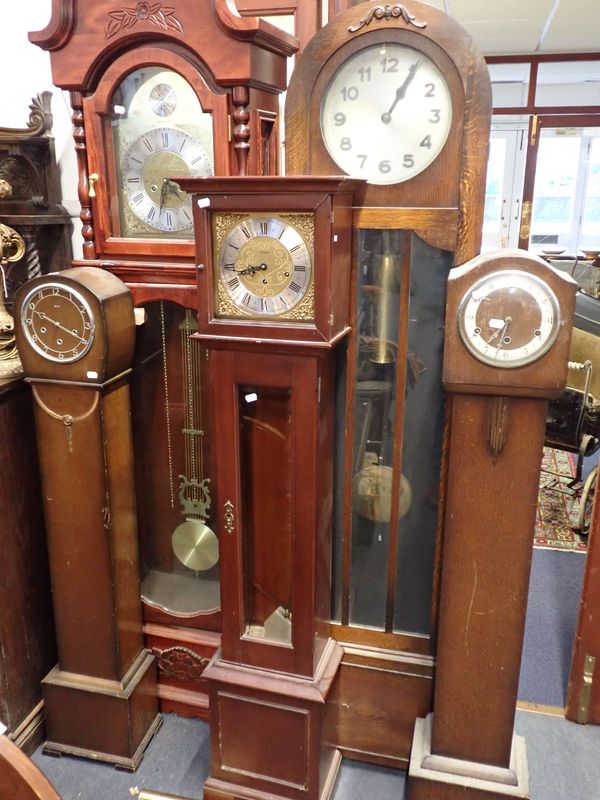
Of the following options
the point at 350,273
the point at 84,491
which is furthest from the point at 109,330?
the point at 350,273

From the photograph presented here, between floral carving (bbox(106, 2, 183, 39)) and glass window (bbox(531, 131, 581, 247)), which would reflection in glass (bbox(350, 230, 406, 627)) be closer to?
floral carving (bbox(106, 2, 183, 39))

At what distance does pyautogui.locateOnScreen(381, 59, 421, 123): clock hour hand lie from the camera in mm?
1556

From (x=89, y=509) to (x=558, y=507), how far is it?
249 cm

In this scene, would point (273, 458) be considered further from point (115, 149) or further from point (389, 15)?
point (389, 15)

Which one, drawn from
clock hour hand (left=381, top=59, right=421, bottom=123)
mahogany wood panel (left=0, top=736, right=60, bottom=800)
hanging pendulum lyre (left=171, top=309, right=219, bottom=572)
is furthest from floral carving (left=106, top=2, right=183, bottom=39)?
mahogany wood panel (left=0, top=736, right=60, bottom=800)

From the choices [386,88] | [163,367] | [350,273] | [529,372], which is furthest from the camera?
[163,367]

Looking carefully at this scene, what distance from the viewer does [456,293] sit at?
144 centimetres

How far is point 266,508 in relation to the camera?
5.58ft

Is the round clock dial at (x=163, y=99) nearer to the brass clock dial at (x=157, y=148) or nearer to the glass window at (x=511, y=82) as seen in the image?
the brass clock dial at (x=157, y=148)

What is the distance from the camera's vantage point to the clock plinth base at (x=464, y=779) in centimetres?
166

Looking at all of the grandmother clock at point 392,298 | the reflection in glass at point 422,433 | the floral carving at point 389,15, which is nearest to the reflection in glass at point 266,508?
the grandmother clock at point 392,298

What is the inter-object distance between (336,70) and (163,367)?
2.96 ft

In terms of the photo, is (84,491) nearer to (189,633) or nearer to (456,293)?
(189,633)

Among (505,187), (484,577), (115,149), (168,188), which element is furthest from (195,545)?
(505,187)
